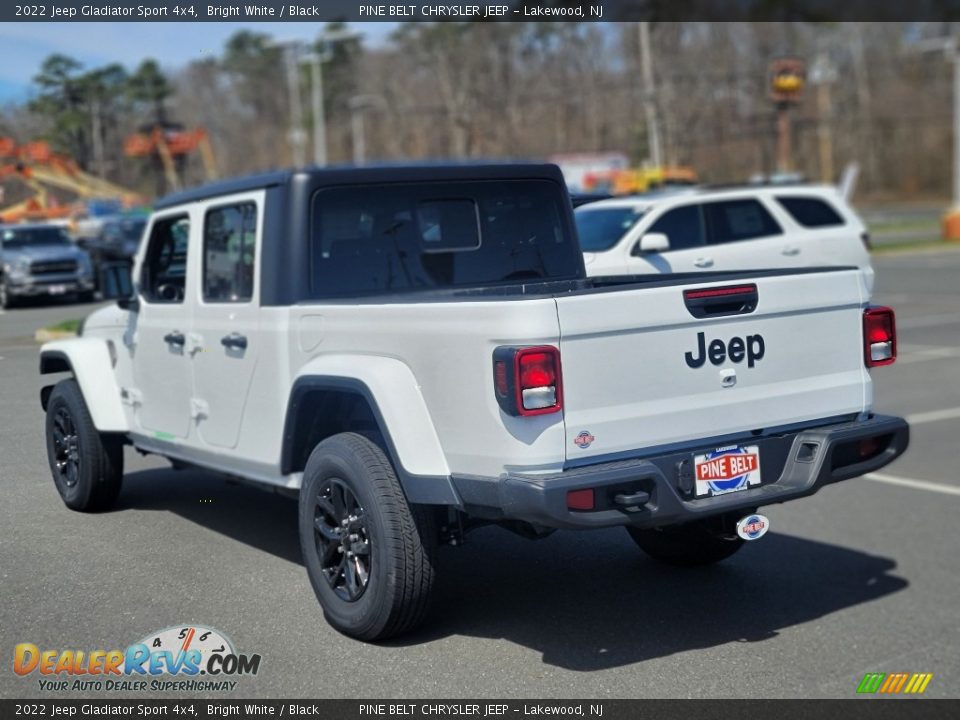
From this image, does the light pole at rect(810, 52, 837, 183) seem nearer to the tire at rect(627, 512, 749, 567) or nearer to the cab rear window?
the cab rear window

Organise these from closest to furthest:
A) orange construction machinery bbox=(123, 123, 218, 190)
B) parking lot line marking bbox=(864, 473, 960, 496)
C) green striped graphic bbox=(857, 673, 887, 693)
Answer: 1. green striped graphic bbox=(857, 673, 887, 693)
2. orange construction machinery bbox=(123, 123, 218, 190)
3. parking lot line marking bbox=(864, 473, 960, 496)

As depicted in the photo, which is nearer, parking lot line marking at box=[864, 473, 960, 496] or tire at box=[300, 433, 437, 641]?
tire at box=[300, 433, 437, 641]

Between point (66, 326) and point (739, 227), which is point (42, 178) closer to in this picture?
point (66, 326)

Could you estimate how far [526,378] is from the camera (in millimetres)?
4363

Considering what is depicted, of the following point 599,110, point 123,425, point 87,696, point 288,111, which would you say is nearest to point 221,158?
point 123,425

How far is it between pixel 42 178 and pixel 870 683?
441 centimetres

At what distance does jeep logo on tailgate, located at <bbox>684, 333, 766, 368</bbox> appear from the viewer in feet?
15.9

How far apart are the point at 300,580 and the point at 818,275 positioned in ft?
8.35

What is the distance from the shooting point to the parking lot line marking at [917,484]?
1098cm

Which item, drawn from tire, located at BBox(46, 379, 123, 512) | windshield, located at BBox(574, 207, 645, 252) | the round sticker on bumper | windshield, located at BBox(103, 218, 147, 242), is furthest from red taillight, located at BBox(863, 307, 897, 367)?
windshield, located at BBox(574, 207, 645, 252)

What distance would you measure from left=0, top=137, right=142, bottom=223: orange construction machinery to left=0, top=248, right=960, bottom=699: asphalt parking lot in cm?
57

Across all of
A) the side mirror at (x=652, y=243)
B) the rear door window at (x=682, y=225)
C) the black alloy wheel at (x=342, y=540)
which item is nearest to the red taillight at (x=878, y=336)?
the black alloy wheel at (x=342, y=540)

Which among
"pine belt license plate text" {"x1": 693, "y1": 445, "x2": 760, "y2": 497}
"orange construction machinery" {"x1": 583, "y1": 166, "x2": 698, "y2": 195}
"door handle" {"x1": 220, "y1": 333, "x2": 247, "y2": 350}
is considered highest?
"orange construction machinery" {"x1": 583, "y1": 166, "x2": 698, "y2": 195}

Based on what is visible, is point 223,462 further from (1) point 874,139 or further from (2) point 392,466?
(1) point 874,139
